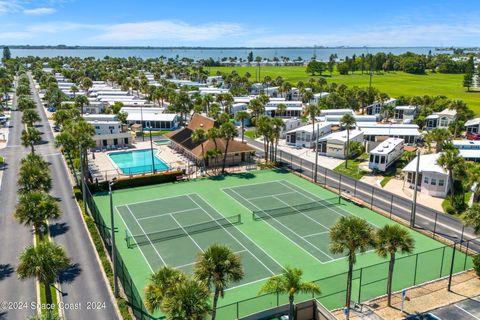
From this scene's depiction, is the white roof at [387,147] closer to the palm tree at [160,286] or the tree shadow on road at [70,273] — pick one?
the tree shadow on road at [70,273]

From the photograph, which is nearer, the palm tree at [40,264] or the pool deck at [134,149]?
the palm tree at [40,264]

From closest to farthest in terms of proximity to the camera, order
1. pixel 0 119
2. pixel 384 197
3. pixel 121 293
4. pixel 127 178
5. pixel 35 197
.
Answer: pixel 121 293, pixel 35 197, pixel 384 197, pixel 127 178, pixel 0 119

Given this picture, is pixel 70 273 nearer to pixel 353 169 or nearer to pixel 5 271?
pixel 5 271

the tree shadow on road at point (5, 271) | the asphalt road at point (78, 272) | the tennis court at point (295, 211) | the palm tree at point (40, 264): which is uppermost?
the palm tree at point (40, 264)

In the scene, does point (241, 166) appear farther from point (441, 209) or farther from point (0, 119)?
point (0, 119)

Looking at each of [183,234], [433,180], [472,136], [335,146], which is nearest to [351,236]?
[183,234]

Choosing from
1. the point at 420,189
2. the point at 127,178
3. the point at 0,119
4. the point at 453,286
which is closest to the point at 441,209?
the point at 420,189

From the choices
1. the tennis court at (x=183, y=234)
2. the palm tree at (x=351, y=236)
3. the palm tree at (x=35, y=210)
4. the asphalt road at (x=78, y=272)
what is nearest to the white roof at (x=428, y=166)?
the tennis court at (x=183, y=234)

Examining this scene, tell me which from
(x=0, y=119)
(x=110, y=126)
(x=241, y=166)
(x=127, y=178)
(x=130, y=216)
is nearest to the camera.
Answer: (x=130, y=216)
